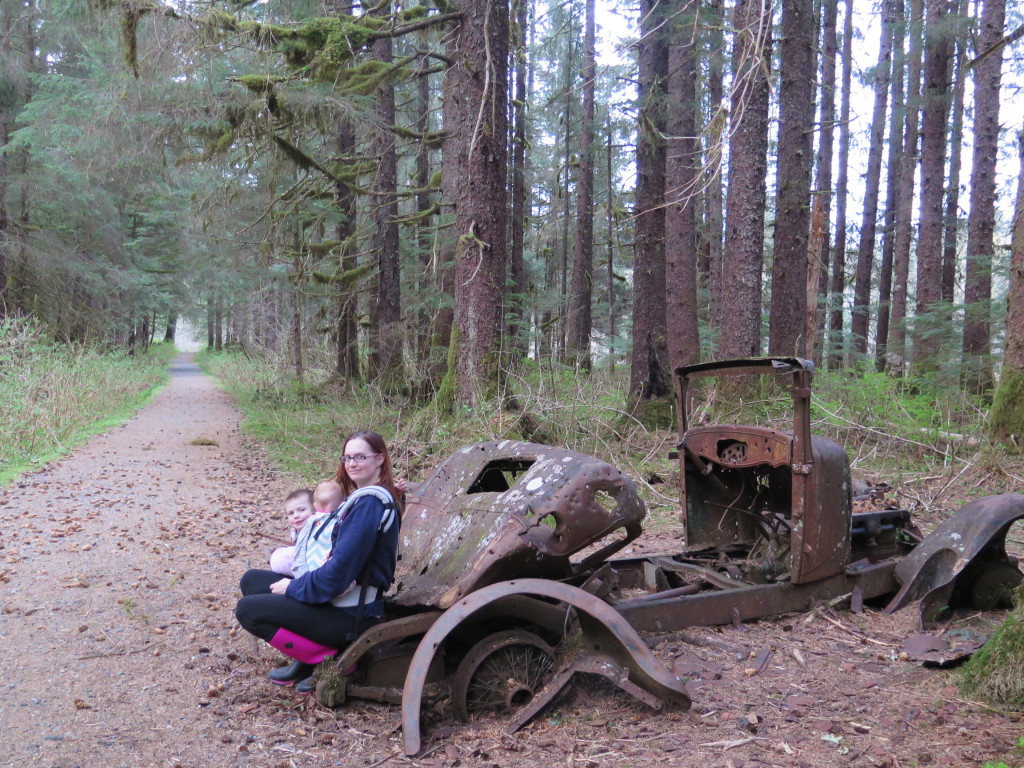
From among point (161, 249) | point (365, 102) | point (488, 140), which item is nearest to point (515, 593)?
point (488, 140)

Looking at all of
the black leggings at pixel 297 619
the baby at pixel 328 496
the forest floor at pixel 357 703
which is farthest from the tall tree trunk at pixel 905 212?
the black leggings at pixel 297 619

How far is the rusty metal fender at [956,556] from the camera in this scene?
14.6ft

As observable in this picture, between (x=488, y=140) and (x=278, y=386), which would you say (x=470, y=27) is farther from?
(x=278, y=386)

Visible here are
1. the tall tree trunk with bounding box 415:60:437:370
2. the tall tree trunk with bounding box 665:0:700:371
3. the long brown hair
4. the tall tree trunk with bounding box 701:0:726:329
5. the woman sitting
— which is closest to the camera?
the woman sitting

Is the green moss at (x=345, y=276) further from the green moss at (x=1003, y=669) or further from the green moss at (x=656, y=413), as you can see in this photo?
the green moss at (x=1003, y=669)

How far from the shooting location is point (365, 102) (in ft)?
38.8

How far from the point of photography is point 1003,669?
3.17 metres

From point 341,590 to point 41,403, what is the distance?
36.3 feet

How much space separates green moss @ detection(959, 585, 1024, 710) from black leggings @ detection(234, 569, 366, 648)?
2874mm

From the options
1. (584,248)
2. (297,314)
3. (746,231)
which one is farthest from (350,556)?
(584,248)

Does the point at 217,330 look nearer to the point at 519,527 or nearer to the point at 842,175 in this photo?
the point at 842,175

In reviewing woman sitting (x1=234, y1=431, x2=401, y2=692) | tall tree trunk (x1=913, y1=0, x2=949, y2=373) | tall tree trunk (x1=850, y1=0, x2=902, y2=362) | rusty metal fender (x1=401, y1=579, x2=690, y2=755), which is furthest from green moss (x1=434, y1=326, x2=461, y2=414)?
tall tree trunk (x1=850, y1=0, x2=902, y2=362)

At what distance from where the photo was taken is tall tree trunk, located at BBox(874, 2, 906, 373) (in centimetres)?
1919

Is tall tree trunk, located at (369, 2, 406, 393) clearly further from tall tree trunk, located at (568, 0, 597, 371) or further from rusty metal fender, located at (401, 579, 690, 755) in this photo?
rusty metal fender, located at (401, 579, 690, 755)
